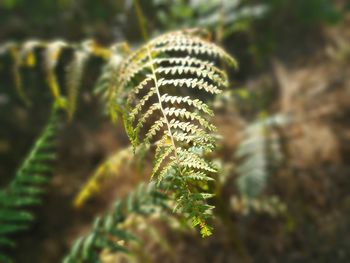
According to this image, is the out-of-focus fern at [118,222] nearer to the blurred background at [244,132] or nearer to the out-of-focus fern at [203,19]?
the blurred background at [244,132]

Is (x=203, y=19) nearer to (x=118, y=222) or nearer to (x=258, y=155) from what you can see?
(x=258, y=155)

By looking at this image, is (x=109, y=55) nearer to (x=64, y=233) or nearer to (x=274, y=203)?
(x=274, y=203)

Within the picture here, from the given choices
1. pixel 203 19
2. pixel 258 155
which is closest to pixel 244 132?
pixel 258 155

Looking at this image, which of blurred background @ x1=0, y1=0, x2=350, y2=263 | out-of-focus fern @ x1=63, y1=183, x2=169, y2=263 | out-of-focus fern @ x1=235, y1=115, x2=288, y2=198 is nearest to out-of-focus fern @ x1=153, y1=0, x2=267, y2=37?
blurred background @ x1=0, y1=0, x2=350, y2=263

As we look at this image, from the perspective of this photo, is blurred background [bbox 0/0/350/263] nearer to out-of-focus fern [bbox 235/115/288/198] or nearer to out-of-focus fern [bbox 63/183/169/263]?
out-of-focus fern [bbox 235/115/288/198]

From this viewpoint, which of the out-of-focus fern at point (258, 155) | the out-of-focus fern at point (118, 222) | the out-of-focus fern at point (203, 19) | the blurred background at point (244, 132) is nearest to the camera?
the out-of-focus fern at point (118, 222)

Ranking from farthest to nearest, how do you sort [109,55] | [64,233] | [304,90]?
[304,90]
[64,233]
[109,55]

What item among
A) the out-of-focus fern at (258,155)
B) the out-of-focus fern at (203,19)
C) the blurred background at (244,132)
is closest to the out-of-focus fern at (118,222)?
the blurred background at (244,132)

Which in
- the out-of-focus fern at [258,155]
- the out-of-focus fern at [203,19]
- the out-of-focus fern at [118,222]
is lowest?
the out-of-focus fern at [118,222]

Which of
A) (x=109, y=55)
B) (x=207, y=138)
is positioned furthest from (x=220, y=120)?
(x=207, y=138)
